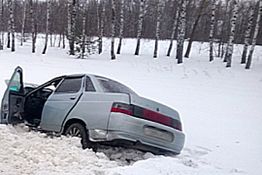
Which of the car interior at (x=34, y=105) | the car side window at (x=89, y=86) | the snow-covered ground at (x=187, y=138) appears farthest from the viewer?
the car interior at (x=34, y=105)

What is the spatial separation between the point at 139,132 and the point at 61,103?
1657mm

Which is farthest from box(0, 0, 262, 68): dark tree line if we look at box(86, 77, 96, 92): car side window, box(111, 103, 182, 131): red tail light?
box(111, 103, 182, 131): red tail light

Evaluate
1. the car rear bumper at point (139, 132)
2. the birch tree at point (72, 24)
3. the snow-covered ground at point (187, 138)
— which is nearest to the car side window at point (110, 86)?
the car rear bumper at point (139, 132)

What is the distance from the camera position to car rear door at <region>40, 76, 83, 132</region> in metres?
7.56

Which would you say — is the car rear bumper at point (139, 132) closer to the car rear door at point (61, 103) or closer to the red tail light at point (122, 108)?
the red tail light at point (122, 108)

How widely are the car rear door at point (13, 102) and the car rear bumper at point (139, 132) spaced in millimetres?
2232

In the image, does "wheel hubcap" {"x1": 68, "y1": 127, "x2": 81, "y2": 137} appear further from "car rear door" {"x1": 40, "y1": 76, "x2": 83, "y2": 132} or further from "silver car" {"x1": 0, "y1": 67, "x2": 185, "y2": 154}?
"car rear door" {"x1": 40, "y1": 76, "x2": 83, "y2": 132}

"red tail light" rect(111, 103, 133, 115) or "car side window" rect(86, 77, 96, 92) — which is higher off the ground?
"car side window" rect(86, 77, 96, 92)

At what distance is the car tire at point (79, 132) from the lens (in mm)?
7070

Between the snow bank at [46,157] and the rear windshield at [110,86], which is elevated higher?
the rear windshield at [110,86]

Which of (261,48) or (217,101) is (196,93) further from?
(261,48)

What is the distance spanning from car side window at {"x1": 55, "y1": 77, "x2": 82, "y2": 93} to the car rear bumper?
126 centimetres

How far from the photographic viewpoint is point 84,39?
30.6 metres

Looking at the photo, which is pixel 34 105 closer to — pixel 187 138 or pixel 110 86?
pixel 110 86
